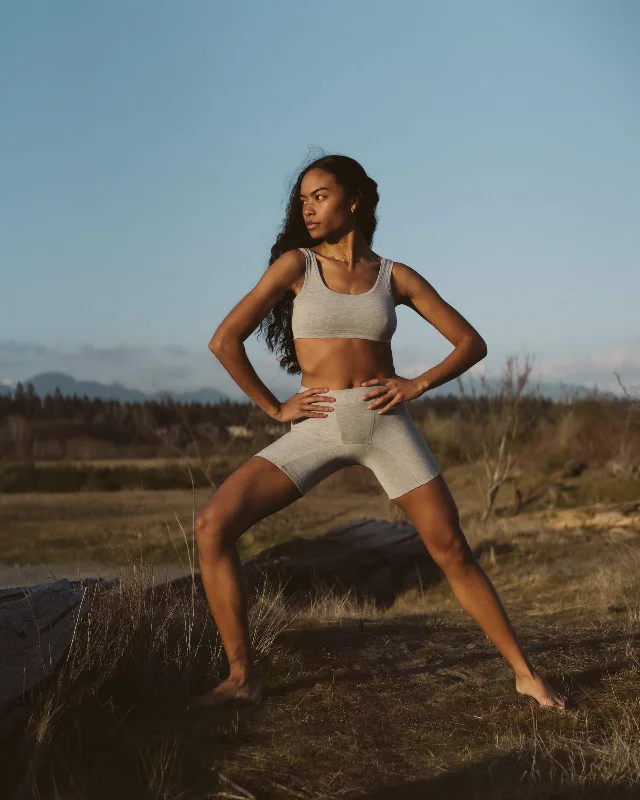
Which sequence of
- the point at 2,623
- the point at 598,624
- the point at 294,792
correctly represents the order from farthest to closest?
the point at 598,624 < the point at 2,623 < the point at 294,792

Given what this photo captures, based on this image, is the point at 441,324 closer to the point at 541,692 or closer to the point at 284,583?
the point at 541,692

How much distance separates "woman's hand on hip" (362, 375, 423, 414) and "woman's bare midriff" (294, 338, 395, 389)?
0.06 meters

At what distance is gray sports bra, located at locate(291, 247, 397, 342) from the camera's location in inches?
142

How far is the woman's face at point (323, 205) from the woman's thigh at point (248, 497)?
1019mm

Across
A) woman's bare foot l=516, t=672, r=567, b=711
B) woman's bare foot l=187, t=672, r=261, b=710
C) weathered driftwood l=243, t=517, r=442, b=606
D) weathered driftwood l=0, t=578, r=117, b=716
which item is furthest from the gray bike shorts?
weathered driftwood l=243, t=517, r=442, b=606

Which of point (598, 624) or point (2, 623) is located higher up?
point (2, 623)

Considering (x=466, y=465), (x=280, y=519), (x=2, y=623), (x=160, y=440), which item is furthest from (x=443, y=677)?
(x=160, y=440)

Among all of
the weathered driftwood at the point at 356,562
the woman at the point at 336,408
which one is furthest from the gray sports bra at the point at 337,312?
the weathered driftwood at the point at 356,562

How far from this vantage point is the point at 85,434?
93.8 feet

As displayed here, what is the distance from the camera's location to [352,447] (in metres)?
3.57

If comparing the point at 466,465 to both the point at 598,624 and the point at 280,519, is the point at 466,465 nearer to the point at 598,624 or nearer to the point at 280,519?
the point at 280,519

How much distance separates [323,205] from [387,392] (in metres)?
0.85

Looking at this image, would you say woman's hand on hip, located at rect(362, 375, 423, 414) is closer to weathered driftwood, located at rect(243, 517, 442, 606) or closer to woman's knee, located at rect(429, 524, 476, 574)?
woman's knee, located at rect(429, 524, 476, 574)

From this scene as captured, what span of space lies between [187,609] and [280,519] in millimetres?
12176
